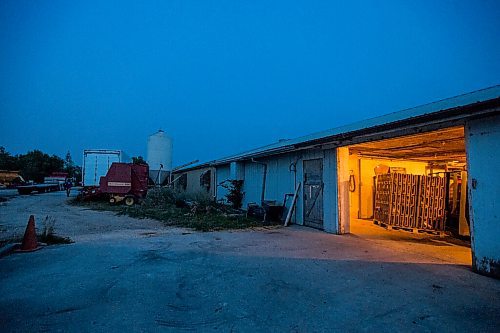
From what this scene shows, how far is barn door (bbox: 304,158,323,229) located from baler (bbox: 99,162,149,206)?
11.4 m

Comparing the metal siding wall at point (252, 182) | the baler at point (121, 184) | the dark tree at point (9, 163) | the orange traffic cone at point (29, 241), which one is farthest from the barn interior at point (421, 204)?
the dark tree at point (9, 163)

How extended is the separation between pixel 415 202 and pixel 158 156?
23285 mm

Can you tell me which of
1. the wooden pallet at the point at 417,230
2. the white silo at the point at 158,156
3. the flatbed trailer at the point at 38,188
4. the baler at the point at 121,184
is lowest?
the wooden pallet at the point at 417,230

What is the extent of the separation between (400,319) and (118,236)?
7.40 metres

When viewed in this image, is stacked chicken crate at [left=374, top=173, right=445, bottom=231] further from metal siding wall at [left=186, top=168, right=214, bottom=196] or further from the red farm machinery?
the red farm machinery

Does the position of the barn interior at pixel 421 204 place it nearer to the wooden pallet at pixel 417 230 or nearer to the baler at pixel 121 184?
the wooden pallet at pixel 417 230

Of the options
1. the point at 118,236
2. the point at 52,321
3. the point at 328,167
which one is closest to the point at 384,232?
the point at 328,167

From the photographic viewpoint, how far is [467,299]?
3799 mm

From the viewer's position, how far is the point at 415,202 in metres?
9.95

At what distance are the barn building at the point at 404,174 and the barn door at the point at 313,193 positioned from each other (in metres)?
0.04

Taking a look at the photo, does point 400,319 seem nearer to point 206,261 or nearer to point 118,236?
point 206,261

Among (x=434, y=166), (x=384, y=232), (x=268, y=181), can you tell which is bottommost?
(x=384, y=232)

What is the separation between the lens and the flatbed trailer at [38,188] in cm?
2645

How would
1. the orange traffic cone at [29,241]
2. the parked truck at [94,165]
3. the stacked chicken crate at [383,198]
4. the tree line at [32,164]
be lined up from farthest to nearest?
the tree line at [32,164], the parked truck at [94,165], the stacked chicken crate at [383,198], the orange traffic cone at [29,241]
